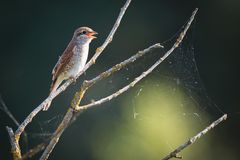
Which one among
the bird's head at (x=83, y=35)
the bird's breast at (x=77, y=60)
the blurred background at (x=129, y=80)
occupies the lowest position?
the blurred background at (x=129, y=80)

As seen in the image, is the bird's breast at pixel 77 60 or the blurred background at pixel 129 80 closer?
the bird's breast at pixel 77 60

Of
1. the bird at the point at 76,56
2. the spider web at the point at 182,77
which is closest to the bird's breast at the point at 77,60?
the bird at the point at 76,56

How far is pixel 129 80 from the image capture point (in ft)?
18.9

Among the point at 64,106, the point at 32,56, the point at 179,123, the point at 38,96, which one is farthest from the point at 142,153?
the point at 32,56

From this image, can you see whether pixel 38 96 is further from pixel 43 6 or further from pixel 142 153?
pixel 142 153

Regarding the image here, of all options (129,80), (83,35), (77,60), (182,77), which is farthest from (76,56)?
(129,80)

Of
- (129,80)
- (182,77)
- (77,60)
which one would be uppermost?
(77,60)

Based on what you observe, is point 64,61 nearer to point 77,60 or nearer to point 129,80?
point 77,60

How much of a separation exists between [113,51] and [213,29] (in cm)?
166

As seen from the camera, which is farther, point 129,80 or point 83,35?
point 129,80

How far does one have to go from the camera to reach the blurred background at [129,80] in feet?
16.9

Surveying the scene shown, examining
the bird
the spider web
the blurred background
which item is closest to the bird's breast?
the bird

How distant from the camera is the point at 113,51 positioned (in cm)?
730

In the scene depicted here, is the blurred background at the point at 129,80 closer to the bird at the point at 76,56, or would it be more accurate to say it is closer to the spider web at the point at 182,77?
the spider web at the point at 182,77
